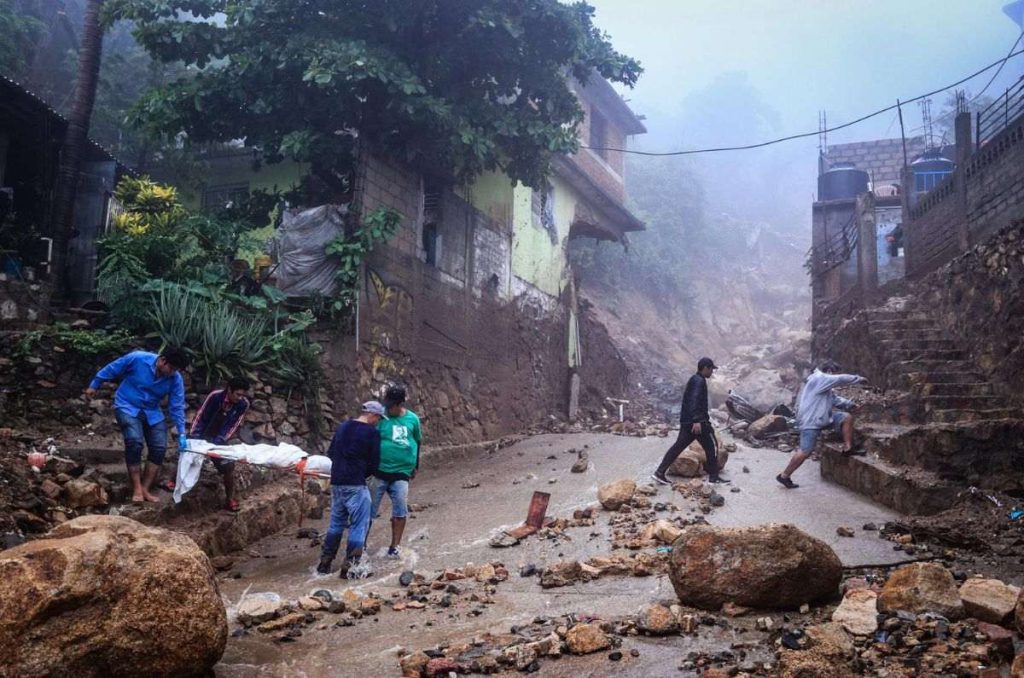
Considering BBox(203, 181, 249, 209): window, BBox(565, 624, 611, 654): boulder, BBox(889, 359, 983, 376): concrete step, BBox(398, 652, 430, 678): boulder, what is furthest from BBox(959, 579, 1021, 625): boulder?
BBox(203, 181, 249, 209): window

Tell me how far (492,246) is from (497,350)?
204 cm

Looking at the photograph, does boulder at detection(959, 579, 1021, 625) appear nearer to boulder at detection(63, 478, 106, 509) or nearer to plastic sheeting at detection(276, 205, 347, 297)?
boulder at detection(63, 478, 106, 509)

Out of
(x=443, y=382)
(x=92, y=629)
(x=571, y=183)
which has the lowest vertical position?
(x=92, y=629)

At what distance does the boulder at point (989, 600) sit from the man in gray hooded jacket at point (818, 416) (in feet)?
16.0

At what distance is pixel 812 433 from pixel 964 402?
271 cm

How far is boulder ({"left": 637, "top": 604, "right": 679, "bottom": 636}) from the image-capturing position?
13.7 feet

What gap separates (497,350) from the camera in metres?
14.6

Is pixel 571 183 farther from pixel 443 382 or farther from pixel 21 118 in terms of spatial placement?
pixel 21 118

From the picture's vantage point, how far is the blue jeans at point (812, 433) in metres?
8.86

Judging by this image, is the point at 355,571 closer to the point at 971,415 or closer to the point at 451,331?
the point at 451,331

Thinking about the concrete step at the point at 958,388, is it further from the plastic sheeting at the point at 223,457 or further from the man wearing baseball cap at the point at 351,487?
the plastic sheeting at the point at 223,457

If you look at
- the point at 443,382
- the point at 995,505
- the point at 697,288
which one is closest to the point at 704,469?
the point at 995,505

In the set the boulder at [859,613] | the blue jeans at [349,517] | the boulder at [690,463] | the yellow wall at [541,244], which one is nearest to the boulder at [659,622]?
the boulder at [859,613]

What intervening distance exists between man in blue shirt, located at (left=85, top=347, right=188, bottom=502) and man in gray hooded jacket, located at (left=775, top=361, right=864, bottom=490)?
22.1 ft
